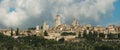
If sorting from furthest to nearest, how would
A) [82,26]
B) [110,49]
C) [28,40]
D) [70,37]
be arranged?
[82,26] → [70,37] → [28,40] → [110,49]

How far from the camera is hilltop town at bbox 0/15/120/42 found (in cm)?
10747

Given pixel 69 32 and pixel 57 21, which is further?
pixel 57 21

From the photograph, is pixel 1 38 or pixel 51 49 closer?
pixel 51 49

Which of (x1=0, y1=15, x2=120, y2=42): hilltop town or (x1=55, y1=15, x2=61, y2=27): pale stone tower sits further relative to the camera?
(x1=55, y1=15, x2=61, y2=27): pale stone tower

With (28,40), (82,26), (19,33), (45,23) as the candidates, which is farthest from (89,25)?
(28,40)

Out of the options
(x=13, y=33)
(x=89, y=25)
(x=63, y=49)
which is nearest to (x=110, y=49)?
(x=63, y=49)

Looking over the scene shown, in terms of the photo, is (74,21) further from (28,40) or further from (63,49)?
(63,49)

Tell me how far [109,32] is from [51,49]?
40348mm

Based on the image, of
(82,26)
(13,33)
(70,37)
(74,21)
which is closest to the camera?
(70,37)

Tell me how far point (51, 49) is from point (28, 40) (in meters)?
22.8

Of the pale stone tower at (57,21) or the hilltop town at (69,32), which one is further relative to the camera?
the pale stone tower at (57,21)

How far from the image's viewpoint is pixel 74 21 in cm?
13688

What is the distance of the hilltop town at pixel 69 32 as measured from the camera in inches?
4231

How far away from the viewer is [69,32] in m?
119
